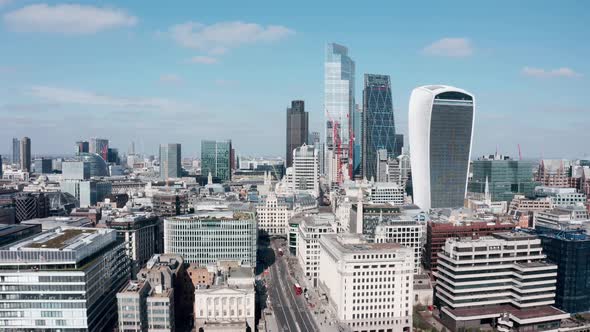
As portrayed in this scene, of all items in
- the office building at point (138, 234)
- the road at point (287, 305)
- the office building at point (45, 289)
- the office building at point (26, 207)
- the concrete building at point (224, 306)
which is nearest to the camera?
the office building at point (45, 289)

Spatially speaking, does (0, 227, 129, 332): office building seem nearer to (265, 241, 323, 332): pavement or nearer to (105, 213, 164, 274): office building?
(265, 241, 323, 332): pavement

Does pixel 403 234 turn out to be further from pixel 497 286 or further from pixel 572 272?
pixel 572 272

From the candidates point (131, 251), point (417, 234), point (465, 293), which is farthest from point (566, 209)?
point (131, 251)

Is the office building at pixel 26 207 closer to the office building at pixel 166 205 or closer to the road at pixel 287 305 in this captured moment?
the office building at pixel 166 205

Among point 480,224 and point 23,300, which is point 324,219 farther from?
point 23,300

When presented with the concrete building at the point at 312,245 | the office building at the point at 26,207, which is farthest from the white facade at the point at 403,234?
the office building at the point at 26,207

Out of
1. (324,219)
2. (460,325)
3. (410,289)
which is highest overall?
(324,219)
